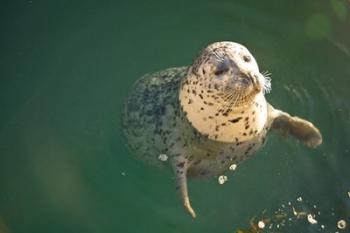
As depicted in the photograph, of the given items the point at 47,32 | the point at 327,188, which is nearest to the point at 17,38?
the point at 47,32

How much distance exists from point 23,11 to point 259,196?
302 centimetres

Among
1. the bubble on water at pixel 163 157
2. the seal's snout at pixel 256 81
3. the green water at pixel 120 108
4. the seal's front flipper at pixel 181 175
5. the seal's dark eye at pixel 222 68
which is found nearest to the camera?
the seal's snout at pixel 256 81

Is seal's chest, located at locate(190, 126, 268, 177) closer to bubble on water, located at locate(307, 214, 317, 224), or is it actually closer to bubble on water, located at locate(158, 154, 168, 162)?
bubble on water, located at locate(158, 154, 168, 162)

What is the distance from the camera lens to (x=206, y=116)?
391 centimetres

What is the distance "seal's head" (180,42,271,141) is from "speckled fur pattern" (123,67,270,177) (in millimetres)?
110

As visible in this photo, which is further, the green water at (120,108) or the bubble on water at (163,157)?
the green water at (120,108)

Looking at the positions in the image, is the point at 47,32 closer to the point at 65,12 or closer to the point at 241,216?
the point at 65,12

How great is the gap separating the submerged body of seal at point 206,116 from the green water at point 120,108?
1.63 ft

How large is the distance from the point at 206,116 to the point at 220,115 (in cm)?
12

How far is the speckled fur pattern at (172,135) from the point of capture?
13.5 ft

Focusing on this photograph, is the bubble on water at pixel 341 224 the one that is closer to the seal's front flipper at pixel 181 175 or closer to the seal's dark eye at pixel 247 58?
the seal's front flipper at pixel 181 175

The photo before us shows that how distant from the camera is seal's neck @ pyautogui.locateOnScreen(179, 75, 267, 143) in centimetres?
376

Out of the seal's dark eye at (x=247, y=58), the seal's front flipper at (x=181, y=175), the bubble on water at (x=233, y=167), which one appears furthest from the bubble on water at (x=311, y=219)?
the seal's dark eye at (x=247, y=58)

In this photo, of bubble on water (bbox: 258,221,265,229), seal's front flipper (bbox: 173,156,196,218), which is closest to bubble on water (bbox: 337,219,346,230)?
bubble on water (bbox: 258,221,265,229)
